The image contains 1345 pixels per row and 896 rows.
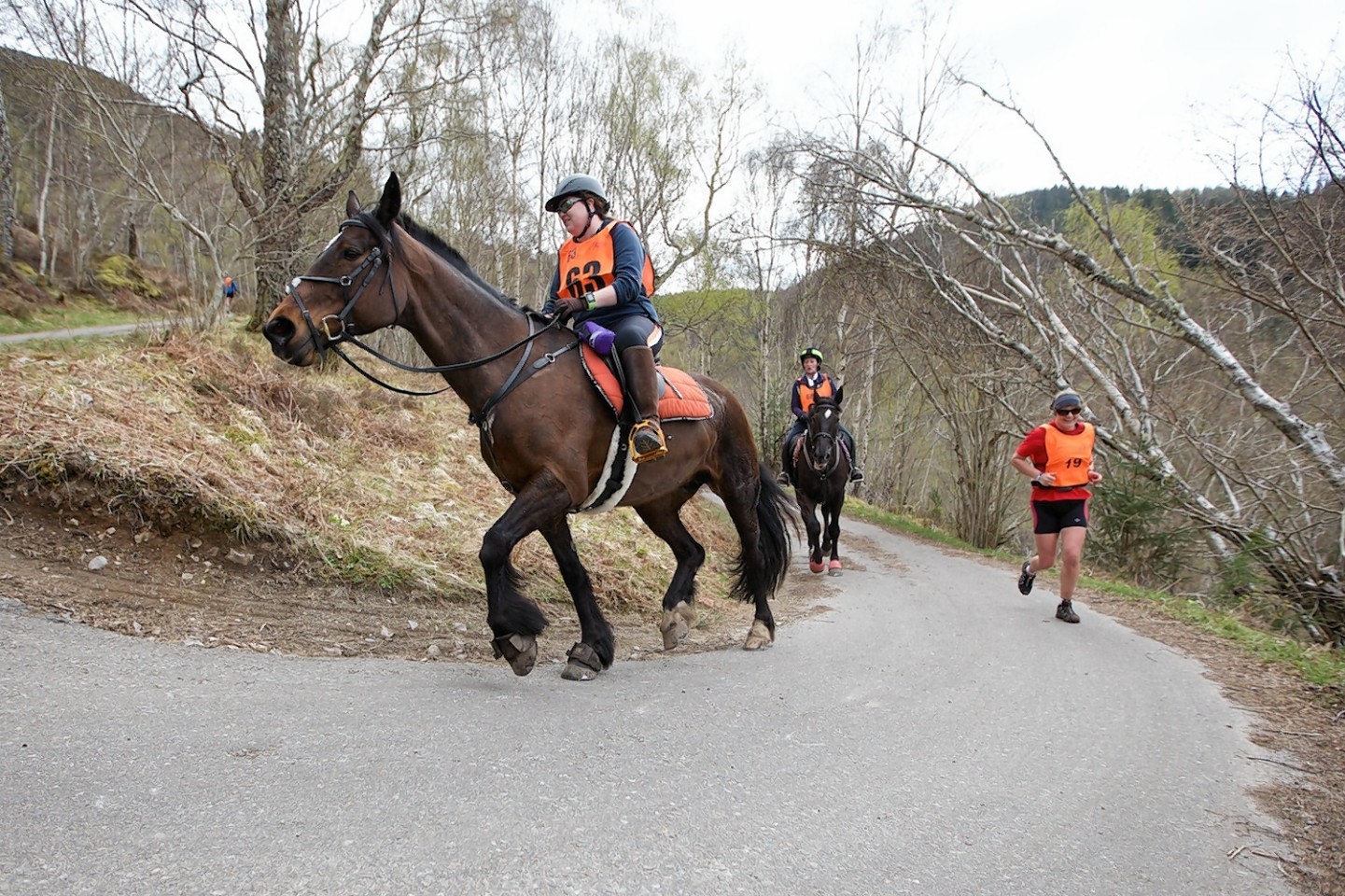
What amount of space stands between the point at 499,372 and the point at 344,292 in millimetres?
878

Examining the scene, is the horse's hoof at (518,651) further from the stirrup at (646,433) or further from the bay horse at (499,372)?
the stirrup at (646,433)

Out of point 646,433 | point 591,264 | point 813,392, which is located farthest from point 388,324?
point 813,392

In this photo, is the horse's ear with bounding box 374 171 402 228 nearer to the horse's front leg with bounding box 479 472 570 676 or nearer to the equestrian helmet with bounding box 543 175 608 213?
Answer: the equestrian helmet with bounding box 543 175 608 213

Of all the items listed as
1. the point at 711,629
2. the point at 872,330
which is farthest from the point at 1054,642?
the point at 872,330

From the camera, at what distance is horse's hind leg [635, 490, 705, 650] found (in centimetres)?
539

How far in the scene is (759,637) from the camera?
557cm

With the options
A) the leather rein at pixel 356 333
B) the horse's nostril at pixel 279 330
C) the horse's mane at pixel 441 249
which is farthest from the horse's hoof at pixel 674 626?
the horse's nostril at pixel 279 330

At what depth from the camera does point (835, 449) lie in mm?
10273

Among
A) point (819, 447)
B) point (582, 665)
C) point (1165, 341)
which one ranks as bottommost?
point (582, 665)

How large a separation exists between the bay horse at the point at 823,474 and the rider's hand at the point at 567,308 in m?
6.18

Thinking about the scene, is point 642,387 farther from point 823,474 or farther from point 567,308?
point 823,474

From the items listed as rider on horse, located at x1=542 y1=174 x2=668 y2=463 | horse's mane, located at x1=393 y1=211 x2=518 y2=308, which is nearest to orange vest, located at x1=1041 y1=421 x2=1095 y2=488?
rider on horse, located at x1=542 y1=174 x2=668 y2=463

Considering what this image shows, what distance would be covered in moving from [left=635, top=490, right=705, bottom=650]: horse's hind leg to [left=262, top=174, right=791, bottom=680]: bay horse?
919mm

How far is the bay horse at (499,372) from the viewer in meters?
3.69
